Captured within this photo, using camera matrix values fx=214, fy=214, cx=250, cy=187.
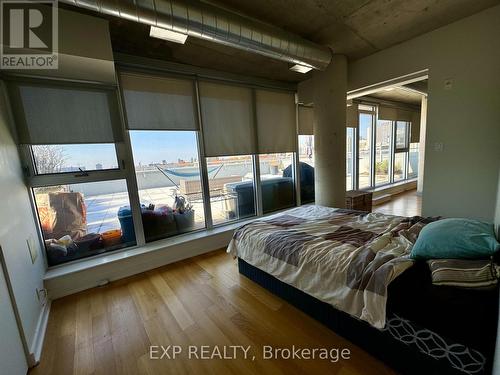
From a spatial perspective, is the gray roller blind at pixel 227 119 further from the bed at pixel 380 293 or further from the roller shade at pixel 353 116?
the roller shade at pixel 353 116

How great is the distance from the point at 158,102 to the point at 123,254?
6.28 ft

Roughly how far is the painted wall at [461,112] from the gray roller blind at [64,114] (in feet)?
12.1

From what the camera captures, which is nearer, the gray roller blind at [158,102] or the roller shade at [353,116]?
the gray roller blind at [158,102]

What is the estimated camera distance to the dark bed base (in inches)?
44.8

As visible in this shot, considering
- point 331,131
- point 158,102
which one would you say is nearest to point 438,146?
point 331,131

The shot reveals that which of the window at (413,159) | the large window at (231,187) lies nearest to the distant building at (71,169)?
the large window at (231,187)

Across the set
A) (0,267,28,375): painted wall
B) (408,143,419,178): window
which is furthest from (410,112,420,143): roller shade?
(0,267,28,375): painted wall

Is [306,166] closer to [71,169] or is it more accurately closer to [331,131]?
[331,131]

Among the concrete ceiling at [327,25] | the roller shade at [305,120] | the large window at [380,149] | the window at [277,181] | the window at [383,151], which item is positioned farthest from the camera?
the window at [383,151]

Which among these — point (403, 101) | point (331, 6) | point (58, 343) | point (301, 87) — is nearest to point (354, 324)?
point (58, 343)

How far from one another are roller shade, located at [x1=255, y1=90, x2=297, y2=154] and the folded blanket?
2.85 metres

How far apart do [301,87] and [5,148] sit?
3.95m

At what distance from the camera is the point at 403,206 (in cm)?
482

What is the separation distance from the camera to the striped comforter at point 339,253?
50.5 inches
